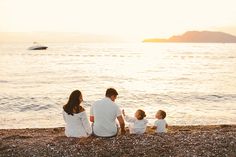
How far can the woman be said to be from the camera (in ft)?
38.8

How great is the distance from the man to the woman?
0.28 metres

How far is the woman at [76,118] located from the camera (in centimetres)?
1183

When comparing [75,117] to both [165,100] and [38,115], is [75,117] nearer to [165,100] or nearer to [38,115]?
[38,115]

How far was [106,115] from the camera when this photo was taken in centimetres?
1222

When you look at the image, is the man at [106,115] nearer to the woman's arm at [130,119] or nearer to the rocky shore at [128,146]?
the rocky shore at [128,146]

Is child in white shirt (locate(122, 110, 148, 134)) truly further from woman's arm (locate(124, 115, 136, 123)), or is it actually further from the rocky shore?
the rocky shore

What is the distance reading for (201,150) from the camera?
11.3 meters

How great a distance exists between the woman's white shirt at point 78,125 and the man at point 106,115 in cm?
28

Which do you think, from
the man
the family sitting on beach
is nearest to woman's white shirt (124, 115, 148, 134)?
the family sitting on beach

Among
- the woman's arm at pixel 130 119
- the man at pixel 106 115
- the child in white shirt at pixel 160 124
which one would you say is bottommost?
the child in white shirt at pixel 160 124

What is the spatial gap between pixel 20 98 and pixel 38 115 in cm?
807

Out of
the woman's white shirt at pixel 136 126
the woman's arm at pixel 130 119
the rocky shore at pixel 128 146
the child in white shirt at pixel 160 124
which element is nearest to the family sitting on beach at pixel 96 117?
the rocky shore at pixel 128 146

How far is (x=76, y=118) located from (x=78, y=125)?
0.80 feet

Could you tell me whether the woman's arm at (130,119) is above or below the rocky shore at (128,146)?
above
